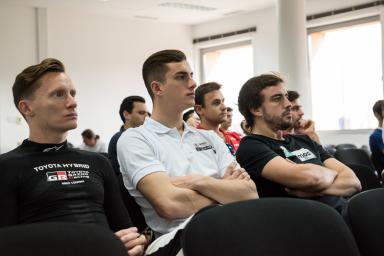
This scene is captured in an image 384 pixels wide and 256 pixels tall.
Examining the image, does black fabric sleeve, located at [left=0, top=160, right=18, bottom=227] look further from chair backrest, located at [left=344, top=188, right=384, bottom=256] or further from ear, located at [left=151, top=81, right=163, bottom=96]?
chair backrest, located at [left=344, top=188, right=384, bottom=256]

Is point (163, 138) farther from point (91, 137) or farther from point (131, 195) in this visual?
point (91, 137)

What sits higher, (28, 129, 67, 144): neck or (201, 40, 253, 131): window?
(201, 40, 253, 131): window

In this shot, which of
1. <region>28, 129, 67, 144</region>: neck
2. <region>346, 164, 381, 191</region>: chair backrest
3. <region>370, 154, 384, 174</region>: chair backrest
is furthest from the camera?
<region>370, 154, 384, 174</region>: chair backrest

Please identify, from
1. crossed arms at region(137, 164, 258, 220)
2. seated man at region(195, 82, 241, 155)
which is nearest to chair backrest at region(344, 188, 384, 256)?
crossed arms at region(137, 164, 258, 220)

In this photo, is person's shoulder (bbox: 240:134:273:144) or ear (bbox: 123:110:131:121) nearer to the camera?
person's shoulder (bbox: 240:134:273:144)

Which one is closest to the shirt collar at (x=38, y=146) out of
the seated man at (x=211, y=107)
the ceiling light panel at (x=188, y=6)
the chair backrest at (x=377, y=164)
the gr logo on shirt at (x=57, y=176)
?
the gr logo on shirt at (x=57, y=176)

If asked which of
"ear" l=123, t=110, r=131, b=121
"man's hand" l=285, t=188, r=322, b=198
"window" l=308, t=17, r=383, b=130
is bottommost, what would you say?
"man's hand" l=285, t=188, r=322, b=198

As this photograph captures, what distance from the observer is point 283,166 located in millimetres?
2398

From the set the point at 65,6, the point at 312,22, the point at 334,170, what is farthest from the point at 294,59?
the point at 334,170

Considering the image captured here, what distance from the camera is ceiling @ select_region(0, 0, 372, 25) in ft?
29.5

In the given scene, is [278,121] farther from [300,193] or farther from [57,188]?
[57,188]

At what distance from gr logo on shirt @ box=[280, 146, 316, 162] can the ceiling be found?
663 centimetres

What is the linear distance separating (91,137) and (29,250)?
7792 millimetres

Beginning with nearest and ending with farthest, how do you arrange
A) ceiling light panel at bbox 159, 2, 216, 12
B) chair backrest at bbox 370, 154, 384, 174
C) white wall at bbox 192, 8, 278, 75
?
chair backrest at bbox 370, 154, 384, 174
ceiling light panel at bbox 159, 2, 216, 12
white wall at bbox 192, 8, 278, 75
